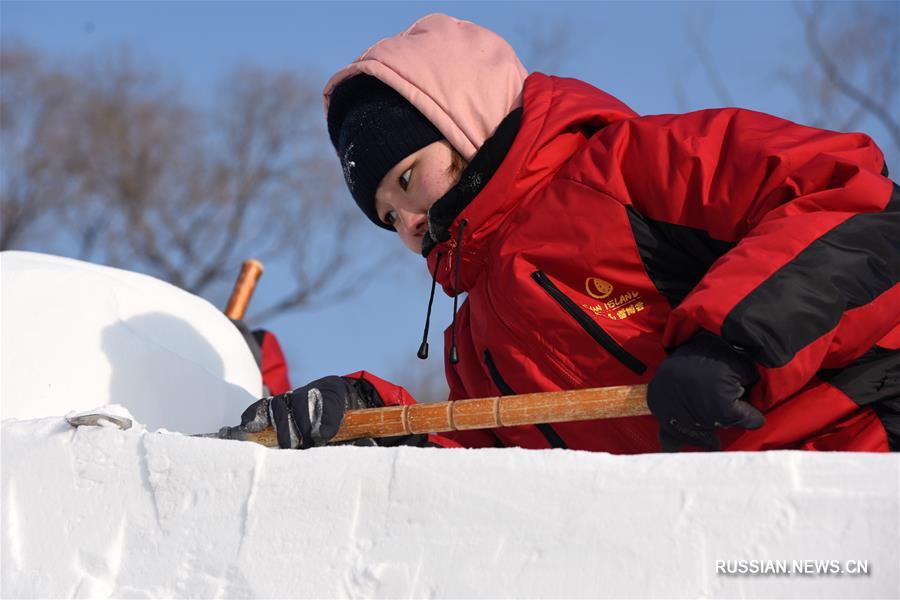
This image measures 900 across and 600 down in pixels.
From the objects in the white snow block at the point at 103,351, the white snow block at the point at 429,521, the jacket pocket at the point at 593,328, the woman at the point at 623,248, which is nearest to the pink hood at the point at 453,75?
the woman at the point at 623,248

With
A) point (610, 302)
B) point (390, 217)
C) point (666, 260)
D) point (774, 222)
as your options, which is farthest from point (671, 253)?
point (390, 217)

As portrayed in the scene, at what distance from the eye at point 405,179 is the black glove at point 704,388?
40.1 inches

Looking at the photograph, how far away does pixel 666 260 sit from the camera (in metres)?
2.53

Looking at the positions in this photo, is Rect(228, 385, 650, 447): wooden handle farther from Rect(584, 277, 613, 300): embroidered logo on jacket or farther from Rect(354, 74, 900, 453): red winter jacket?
Rect(584, 277, 613, 300): embroidered logo on jacket

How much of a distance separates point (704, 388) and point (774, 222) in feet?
1.30

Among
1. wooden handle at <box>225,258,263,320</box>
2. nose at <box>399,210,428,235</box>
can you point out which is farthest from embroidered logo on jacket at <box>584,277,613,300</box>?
wooden handle at <box>225,258,263,320</box>

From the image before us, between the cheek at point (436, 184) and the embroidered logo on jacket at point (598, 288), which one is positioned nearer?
the embroidered logo on jacket at point (598, 288)

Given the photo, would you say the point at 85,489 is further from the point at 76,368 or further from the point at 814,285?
the point at 814,285

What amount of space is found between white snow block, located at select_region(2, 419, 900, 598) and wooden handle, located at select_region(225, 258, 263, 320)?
2.72 meters

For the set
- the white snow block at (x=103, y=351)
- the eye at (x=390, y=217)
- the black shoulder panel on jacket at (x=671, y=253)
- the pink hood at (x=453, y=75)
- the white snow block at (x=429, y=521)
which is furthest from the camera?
the white snow block at (x=103, y=351)

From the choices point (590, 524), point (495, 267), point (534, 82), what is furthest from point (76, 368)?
point (590, 524)

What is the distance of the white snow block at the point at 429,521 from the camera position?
1.70m

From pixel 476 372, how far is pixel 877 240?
1132mm

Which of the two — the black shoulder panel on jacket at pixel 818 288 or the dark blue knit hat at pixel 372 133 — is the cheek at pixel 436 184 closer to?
the dark blue knit hat at pixel 372 133
